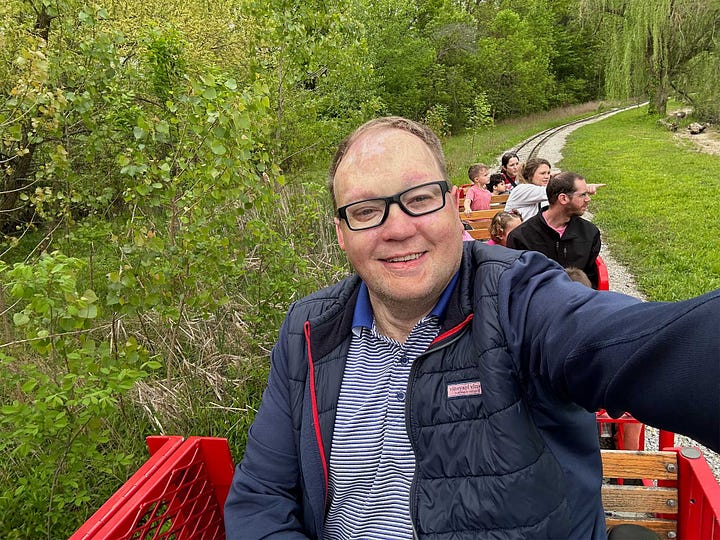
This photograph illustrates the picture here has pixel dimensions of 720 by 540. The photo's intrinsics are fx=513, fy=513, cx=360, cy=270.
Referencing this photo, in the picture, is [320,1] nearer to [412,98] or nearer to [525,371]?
[525,371]

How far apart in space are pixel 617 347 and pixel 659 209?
35.3 ft

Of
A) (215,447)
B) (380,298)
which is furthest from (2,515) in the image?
(380,298)

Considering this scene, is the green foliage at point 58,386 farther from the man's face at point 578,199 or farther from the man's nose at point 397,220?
the man's face at point 578,199

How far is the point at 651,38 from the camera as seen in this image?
73.3 ft

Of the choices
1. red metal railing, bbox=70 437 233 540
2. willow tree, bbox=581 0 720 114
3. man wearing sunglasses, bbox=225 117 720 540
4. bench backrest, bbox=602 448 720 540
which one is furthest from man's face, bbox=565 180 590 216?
willow tree, bbox=581 0 720 114

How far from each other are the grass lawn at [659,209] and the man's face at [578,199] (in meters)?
2.38

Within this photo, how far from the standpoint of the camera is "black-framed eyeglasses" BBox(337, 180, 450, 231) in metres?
1.61

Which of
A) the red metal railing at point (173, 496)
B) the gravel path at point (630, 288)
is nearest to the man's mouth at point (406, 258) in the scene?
the gravel path at point (630, 288)

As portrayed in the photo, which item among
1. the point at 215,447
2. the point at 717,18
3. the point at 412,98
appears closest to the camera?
the point at 215,447

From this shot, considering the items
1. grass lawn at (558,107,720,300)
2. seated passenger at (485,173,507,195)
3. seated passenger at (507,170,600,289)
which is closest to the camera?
seated passenger at (507,170,600,289)

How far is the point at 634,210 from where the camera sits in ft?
33.6

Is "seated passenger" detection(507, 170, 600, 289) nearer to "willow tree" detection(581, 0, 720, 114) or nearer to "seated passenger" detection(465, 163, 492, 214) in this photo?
"seated passenger" detection(465, 163, 492, 214)

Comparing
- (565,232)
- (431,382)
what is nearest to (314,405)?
(431,382)

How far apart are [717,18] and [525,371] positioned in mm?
26260
